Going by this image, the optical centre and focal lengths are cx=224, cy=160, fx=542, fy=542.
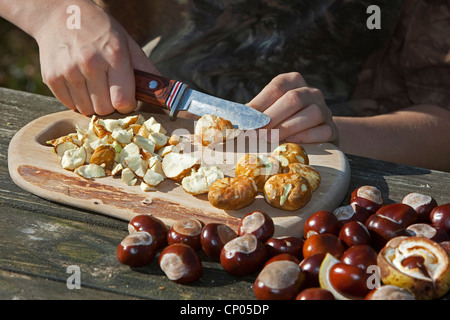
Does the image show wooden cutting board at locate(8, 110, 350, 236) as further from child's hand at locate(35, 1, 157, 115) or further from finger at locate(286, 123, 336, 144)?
child's hand at locate(35, 1, 157, 115)

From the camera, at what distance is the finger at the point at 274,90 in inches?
85.1

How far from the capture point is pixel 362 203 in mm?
1657

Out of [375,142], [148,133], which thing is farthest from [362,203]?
[375,142]

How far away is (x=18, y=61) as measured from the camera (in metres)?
4.73

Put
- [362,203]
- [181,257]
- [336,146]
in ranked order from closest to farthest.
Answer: [181,257] < [362,203] < [336,146]

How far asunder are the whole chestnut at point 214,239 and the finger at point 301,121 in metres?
0.70

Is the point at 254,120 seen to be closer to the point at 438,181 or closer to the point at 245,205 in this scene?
the point at 245,205

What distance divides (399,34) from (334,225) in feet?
5.62

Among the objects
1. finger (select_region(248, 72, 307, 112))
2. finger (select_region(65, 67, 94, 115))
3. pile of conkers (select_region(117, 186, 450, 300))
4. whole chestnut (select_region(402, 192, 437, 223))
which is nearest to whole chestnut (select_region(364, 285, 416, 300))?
pile of conkers (select_region(117, 186, 450, 300))

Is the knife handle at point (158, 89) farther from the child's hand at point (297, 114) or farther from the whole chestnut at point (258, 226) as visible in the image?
the whole chestnut at point (258, 226)

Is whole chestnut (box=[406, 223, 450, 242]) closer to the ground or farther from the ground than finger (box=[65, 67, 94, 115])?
closer to the ground

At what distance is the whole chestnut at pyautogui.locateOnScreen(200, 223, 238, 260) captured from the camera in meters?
1.45

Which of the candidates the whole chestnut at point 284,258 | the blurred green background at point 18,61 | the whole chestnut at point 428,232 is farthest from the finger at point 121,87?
→ the blurred green background at point 18,61

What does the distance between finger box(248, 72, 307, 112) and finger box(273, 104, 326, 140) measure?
0.42 ft
